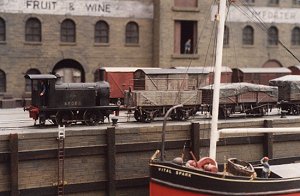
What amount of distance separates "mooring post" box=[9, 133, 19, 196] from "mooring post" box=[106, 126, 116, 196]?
400 centimetres

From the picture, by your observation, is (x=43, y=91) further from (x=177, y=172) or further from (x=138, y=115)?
(x=177, y=172)

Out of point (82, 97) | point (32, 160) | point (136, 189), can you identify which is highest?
point (82, 97)

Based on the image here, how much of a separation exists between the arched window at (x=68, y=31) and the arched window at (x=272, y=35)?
60.7 feet

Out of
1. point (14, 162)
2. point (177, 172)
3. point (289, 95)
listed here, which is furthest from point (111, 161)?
point (289, 95)

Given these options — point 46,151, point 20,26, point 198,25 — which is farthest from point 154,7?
point 46,151

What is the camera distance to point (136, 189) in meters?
20.8

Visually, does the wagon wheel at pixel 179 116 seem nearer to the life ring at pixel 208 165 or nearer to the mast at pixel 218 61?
the mast at pixel 218 61

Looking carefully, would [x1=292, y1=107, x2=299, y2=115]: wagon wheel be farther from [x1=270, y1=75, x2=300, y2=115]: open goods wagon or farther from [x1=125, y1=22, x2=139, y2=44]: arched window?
[x1=125, y1=22, x2=139, y2=44]: arched window

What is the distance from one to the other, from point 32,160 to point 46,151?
0.69 metres

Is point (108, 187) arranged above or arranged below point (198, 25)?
below

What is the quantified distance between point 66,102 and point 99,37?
49.1 ft

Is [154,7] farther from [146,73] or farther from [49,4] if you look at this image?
[146,73]

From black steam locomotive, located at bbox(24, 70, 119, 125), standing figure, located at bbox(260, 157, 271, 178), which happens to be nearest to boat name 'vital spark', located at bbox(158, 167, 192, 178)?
standing figure, located at bbox(260, 157, 271, 178)

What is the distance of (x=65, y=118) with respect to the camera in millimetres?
23078
